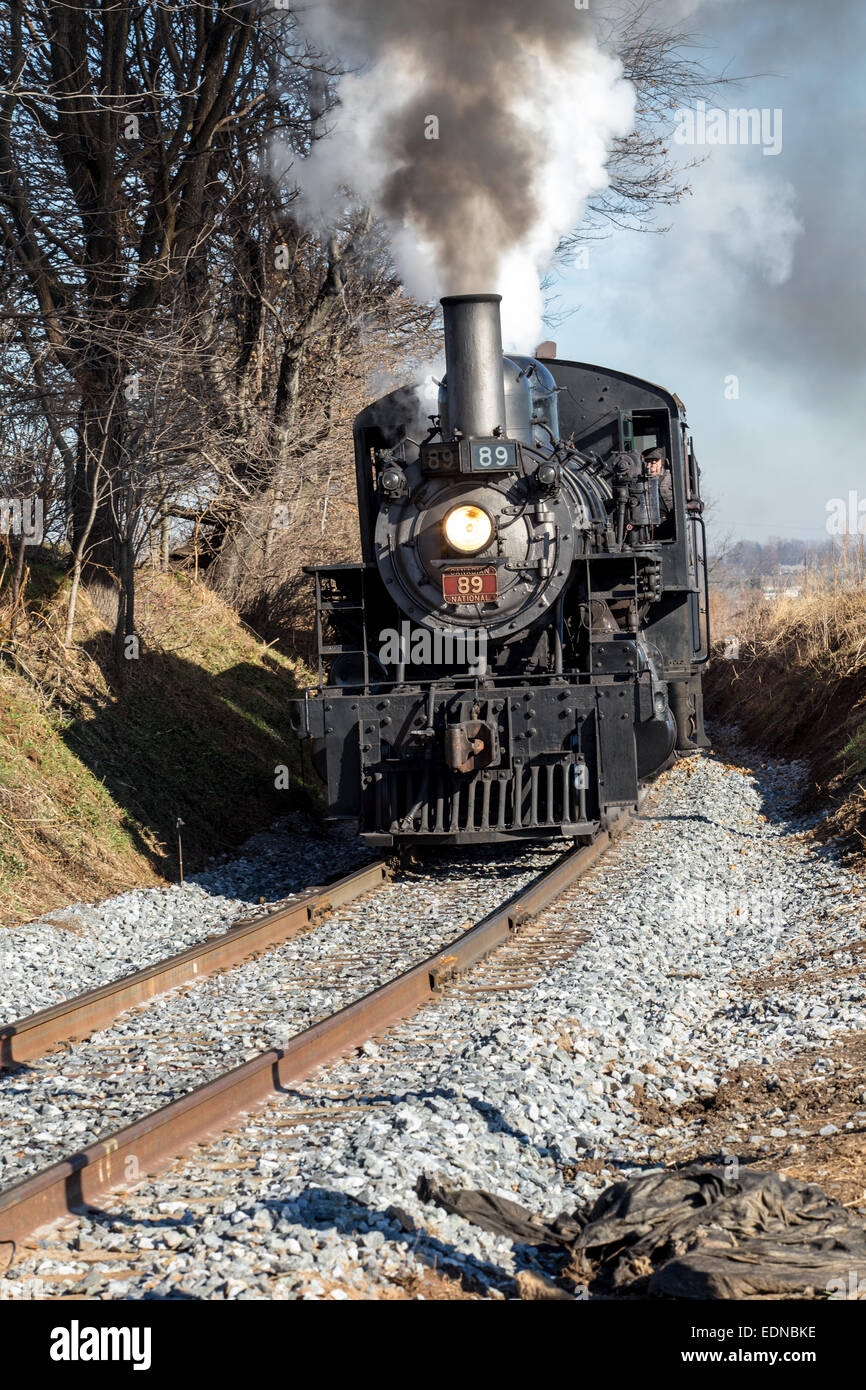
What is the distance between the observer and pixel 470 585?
31.9 feet

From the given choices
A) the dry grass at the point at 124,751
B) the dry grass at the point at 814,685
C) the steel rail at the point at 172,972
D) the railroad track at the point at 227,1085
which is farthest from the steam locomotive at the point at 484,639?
the dry grass at the point at 814,685

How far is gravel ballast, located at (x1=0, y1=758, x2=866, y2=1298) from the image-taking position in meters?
3.45

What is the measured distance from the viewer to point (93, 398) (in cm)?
1288

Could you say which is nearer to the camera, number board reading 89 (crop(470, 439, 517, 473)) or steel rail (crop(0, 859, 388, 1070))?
steel rail (crop(0, 859, 388, 1070))

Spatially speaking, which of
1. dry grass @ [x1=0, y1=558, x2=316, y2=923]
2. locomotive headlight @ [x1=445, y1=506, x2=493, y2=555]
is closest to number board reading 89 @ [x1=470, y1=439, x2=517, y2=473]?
locomotive headlight @ [x1=445, y1=506, x2=493, y2=555]

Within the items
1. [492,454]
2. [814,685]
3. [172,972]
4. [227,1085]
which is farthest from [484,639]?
[814,685]

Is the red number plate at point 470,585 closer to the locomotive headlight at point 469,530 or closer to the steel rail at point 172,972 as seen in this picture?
the locomotive headlight at point 469,530

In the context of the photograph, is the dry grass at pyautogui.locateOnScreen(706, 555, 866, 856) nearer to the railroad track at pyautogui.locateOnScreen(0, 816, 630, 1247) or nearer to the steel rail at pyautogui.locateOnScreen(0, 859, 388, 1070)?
the steel rail at pyautogui.locateOnScreen(0, 859, 388, 1070)

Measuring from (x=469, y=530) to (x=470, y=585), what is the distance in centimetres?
41

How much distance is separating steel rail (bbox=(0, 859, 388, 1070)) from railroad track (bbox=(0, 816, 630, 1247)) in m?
0.02

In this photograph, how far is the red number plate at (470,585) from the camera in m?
9.72

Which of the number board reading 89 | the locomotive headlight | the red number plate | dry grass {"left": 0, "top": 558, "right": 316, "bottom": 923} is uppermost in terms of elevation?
the number board reading 89

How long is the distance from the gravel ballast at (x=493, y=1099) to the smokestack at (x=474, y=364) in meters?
3.53

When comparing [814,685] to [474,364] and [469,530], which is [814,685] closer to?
[469,530]
